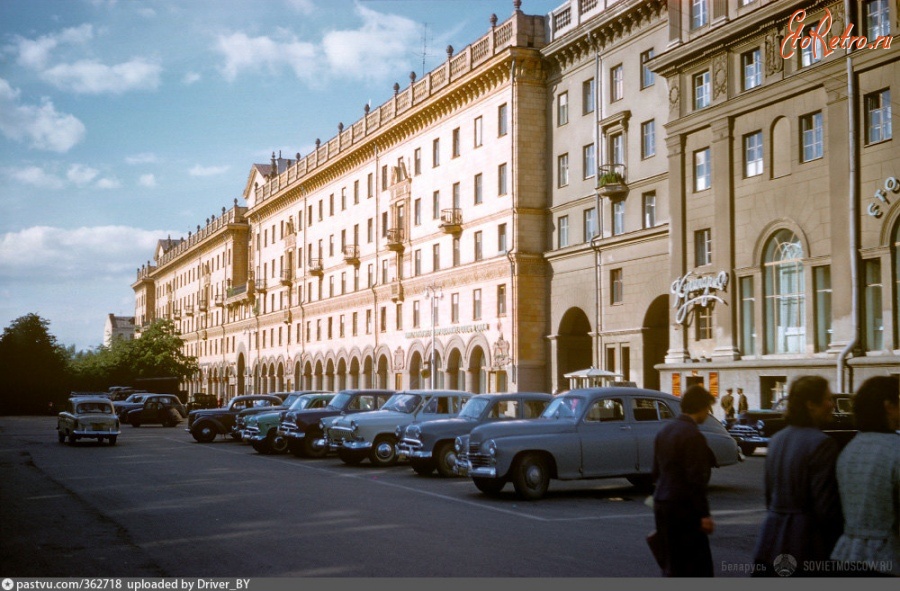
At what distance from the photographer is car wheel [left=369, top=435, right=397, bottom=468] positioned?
948 inches

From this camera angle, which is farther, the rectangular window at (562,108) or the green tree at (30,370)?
the green tree at (30,370)

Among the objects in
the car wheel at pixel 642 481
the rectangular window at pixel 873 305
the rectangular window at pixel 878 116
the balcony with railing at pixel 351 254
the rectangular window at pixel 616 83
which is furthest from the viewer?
the balcony with railing at pixel 351 254

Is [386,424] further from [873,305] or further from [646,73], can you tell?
[646,73]

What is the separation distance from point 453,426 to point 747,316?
1818cm

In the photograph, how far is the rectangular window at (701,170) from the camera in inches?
1489

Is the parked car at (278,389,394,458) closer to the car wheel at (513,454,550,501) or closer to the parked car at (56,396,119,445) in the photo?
the parked car at (56,396,119,445)

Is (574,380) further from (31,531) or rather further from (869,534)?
(869,534)

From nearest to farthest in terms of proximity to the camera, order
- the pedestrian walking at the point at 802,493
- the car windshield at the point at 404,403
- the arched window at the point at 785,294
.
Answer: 1. the pedestrian walking at the point at 802,493
2. the car windshield at the point at 404,403
3. the arched window at the point at 785,294

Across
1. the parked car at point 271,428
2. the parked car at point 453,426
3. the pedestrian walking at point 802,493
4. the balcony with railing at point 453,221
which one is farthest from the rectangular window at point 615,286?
the pedestrian walking at point 802,493

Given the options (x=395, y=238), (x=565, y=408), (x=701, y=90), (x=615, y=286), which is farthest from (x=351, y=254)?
(x=565, y=408)

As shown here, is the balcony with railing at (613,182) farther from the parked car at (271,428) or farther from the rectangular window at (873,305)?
the parked car at (271,428)

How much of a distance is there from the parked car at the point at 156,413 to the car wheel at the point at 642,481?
134 feet

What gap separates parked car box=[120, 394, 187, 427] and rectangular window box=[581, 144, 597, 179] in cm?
2523

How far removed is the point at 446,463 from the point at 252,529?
28.1 feet
